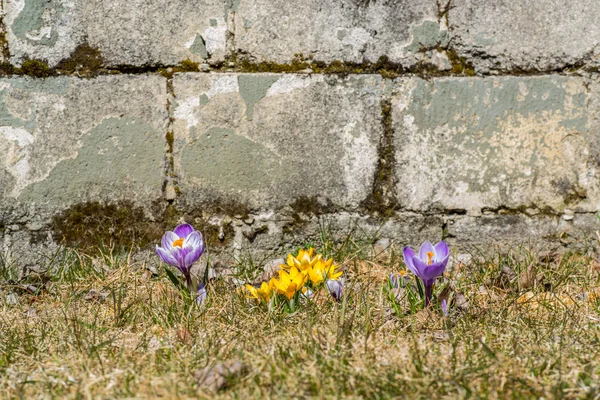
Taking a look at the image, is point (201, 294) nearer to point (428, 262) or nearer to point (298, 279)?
point (298, 279)

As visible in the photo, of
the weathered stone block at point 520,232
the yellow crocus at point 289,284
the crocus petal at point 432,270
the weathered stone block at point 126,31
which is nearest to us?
the crocus petal at point 432,270

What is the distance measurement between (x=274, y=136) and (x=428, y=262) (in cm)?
95

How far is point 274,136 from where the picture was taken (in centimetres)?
267

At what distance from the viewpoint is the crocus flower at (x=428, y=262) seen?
195 centimetres

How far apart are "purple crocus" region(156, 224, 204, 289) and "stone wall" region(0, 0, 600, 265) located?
1.70 feet

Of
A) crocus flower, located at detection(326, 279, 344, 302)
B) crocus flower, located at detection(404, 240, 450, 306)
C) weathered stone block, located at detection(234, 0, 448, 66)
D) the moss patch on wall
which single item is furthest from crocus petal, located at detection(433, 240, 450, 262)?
the moss patch on wall

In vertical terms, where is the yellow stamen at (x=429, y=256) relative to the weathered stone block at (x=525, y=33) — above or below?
below

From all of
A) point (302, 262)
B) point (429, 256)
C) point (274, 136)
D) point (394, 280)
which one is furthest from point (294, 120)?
point (429, 256)

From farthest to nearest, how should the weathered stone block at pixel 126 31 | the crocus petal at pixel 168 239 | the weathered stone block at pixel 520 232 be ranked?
the weathered stone block at pixel 520 232 → the weathered stone block at pixel 126 31 → the crocus petal at pixel 168 239

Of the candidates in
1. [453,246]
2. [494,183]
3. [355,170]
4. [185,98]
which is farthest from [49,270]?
[494,183]

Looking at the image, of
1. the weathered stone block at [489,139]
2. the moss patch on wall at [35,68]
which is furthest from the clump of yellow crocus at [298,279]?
the moss patch on wall at [35,68]

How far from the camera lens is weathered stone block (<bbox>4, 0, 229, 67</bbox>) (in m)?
2.61

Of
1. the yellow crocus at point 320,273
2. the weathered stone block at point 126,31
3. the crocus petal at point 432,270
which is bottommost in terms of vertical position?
the yellow crocus at point 320,273

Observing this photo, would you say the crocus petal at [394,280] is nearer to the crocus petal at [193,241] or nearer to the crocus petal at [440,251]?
the crocus petal at [440,251]
